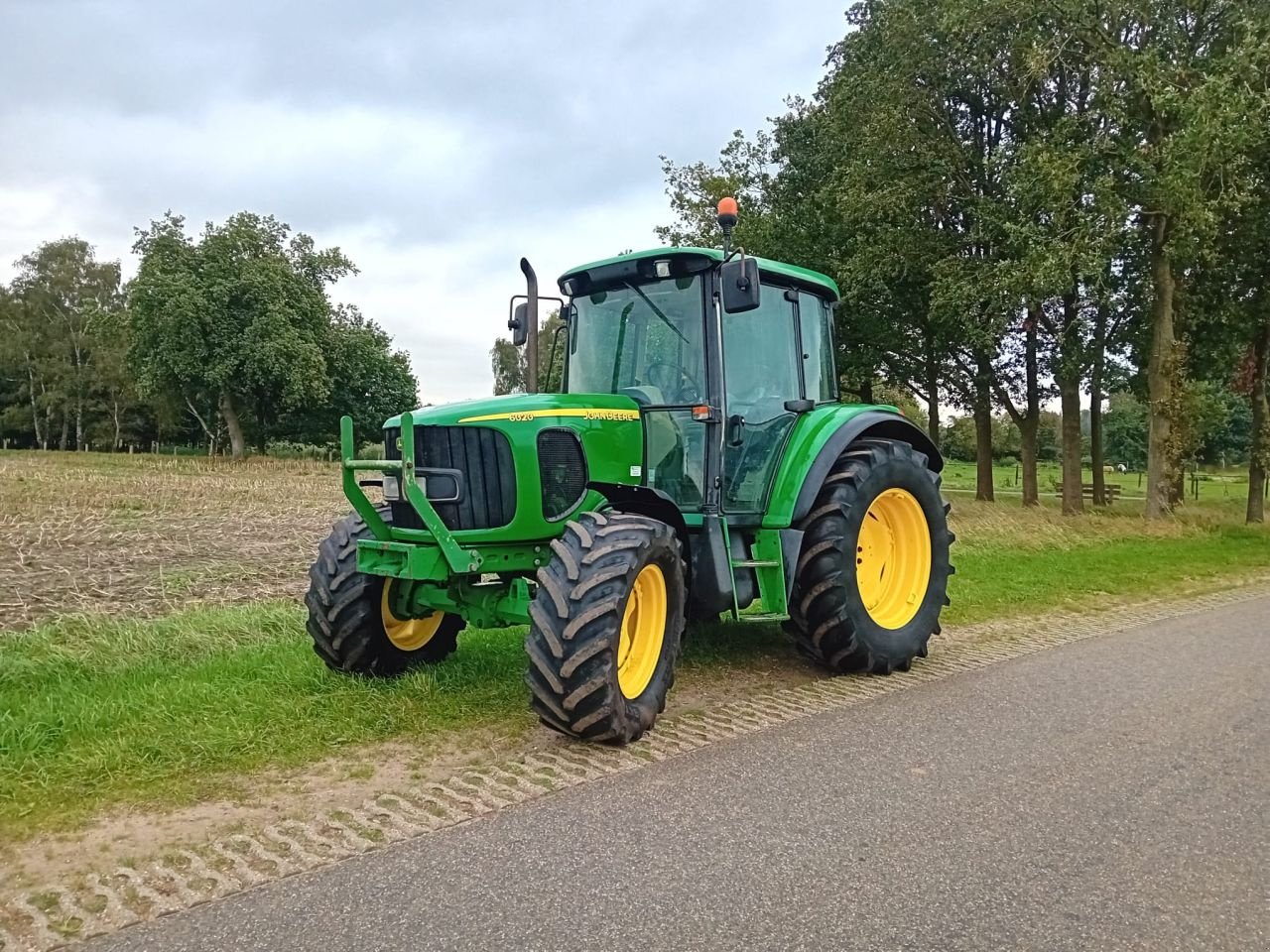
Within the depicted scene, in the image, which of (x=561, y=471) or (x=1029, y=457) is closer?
(x=561, y=471)

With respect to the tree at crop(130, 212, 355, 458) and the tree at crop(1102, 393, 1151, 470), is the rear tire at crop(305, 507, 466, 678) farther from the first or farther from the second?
the tree at crop(1102, 393, 1151, 470)

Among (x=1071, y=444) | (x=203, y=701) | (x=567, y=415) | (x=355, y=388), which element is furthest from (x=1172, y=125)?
(x=355, y=388)

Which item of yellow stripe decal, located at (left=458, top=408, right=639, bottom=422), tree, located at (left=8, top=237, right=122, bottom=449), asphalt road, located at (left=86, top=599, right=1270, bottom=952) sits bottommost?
asphalt road, located at (left=86, top=599, right=1270, bottom=952)

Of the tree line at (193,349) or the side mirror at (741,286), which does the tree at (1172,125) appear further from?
the tree line at (193,349)

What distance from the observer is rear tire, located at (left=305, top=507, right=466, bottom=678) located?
502 centimetres

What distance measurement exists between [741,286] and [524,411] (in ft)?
4.27

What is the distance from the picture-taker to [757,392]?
5594 millimetres

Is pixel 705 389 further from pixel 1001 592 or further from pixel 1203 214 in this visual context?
pixel 1203 214

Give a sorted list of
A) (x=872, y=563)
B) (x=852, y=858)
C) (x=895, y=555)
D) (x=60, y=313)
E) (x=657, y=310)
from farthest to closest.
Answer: (x=60, y=313) < (x=895, y=555) < (x=872, y=563) < (x=657, y=310) < (x=852, y=858)

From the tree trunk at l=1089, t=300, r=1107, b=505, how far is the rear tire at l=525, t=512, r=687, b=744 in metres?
15.6

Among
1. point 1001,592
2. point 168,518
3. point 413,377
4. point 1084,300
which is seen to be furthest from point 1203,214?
point 413,377

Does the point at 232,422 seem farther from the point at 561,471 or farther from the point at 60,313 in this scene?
the point at 561,471

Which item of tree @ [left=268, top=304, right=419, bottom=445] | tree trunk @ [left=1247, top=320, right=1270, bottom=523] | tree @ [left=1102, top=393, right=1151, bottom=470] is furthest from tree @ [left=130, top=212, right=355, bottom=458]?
tree @ [left=1102, top=393, right=1151, bottom=470]

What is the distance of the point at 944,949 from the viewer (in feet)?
8.57
